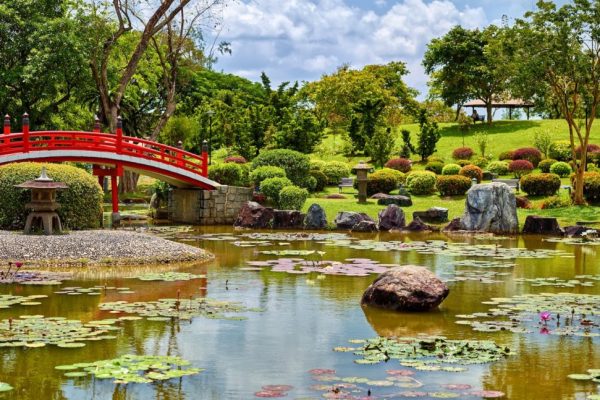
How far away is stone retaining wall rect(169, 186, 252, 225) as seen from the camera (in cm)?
3212

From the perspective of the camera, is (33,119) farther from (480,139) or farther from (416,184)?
(480,139)

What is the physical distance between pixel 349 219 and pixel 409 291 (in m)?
16.0

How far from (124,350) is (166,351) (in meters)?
0.52

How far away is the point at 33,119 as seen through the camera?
37469mm

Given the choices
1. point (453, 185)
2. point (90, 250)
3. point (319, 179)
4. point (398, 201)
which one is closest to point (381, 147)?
point (319, 179)

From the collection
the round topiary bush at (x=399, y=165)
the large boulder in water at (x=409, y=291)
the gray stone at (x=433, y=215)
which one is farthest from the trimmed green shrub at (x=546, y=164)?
the large boulder in water at (x=409, y=291)

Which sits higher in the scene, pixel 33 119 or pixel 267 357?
pixel 33 119

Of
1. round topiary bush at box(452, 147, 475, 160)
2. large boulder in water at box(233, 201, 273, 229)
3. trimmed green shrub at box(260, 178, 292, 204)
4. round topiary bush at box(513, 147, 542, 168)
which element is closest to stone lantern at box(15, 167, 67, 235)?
large boulder in water at box(233, 201, 273, 229)

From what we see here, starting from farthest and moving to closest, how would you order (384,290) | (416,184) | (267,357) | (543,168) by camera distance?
(543,168) < (416,184) < (384,290) < (267,357)

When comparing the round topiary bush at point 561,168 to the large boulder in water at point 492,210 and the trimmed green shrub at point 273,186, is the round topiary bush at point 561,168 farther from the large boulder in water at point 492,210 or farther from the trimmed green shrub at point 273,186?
the trimmed green shrub at point 273,186

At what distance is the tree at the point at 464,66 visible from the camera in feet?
192

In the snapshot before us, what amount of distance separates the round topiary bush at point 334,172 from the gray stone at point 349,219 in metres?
10.6

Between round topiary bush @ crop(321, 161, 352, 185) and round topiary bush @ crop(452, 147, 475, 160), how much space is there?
10464 mm

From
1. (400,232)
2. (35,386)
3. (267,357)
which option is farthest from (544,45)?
(35,386)
